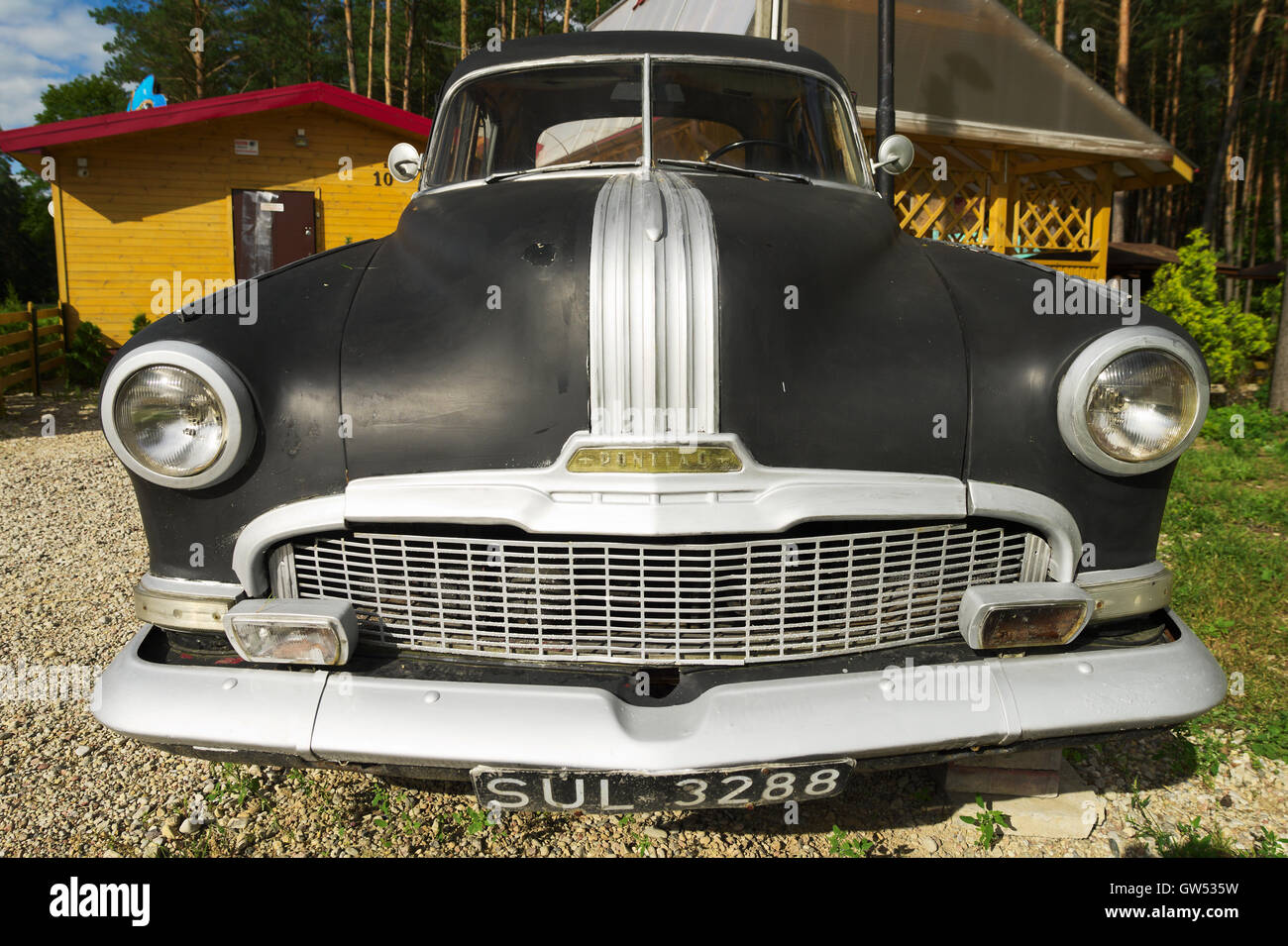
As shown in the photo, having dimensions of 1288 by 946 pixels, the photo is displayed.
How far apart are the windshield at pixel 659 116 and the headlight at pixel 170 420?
143 centimetres

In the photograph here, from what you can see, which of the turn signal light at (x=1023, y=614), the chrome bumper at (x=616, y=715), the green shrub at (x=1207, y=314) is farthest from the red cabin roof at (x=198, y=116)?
the turn signal light at (x=1023, y=614)

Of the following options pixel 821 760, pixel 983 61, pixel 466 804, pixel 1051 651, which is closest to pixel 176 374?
pixel 466 804

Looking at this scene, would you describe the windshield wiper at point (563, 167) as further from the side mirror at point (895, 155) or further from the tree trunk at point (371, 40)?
the tree trunk at point (371, 40)

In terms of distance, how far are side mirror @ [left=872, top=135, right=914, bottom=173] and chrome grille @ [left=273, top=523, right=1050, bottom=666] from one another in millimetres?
1896

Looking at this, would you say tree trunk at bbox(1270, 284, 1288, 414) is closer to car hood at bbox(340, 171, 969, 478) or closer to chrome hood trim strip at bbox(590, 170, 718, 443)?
car hood at bbox(340, 171, 969, 478)

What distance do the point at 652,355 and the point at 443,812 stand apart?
148cm

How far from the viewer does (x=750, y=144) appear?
2936mm

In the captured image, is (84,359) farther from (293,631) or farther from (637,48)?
(293,631)

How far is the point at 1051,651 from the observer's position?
76.7 inches

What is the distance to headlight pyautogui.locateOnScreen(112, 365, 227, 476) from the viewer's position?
71.2 inches

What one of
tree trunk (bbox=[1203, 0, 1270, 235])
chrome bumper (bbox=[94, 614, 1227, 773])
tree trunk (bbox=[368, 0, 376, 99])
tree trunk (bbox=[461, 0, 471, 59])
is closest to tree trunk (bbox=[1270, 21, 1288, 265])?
tree trunk (bbox=[1203, 0, 1270, 235])

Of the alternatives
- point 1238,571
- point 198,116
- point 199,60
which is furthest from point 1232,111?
point 199,60
